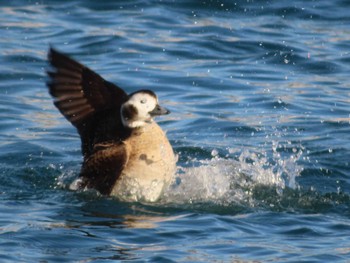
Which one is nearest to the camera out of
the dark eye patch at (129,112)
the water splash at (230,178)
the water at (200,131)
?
the water at (200,131)

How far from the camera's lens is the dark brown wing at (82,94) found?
8000 millimetres

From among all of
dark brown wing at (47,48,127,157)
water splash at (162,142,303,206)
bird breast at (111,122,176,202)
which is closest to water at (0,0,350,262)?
water splash at (162,142,303,206)

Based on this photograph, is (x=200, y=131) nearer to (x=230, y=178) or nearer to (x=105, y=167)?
(x=230, y=178)

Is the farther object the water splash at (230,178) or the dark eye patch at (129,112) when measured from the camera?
the water splash at (230,178)

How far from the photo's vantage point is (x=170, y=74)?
12.9m

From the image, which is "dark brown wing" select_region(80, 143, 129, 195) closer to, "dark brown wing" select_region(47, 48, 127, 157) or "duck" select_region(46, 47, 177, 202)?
"duck" select_region(46, 47, 177, 202)

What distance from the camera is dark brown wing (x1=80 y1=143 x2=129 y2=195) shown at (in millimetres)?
7992

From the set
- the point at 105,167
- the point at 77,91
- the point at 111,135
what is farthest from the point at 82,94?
the point at 105,167

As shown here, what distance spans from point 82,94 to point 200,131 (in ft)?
9.28

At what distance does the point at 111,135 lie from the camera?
26.7ft

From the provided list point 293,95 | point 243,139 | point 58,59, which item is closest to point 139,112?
point 58,59

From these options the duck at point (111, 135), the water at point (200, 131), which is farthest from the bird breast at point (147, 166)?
the water at point (200, 131)

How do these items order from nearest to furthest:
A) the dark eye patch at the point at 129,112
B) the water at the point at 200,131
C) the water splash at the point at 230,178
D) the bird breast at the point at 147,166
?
the water at the point at 200,131
the dark eye patch at the point at 129,112
the bird breast at the point at 147,166
the water splash at the point at 230,178

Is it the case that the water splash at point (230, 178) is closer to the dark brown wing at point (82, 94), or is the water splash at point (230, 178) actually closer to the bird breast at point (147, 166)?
the bird breast at point (147, 166)
